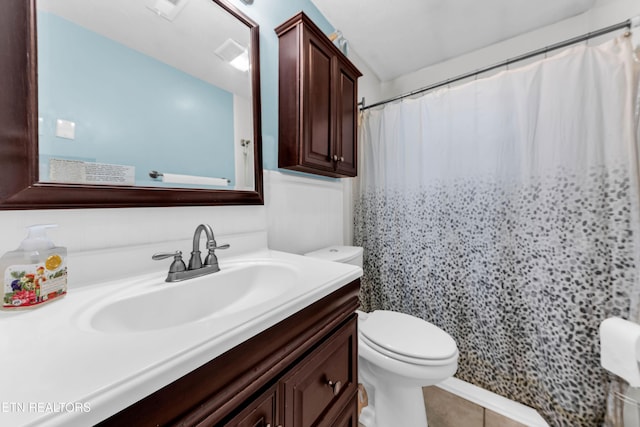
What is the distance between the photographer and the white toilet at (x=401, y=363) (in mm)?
940

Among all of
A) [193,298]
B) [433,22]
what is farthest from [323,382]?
[433,22]

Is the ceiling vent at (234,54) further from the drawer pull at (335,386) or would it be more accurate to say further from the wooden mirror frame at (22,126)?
the drawer pull at (335,386)

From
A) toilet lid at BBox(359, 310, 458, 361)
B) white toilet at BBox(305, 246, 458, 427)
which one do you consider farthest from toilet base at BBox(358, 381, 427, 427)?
toilet lid at BBox(359, 310, 458, 361)

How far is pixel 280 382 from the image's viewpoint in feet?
1.55

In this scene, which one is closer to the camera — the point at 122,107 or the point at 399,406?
the point at 122,107

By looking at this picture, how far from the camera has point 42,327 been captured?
1.29ft

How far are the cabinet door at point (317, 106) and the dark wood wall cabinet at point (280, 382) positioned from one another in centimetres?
68

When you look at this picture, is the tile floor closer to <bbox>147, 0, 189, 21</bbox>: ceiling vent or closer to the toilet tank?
the toilet tank

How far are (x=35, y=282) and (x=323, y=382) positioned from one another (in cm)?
66

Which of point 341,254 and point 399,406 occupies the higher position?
point 341,254

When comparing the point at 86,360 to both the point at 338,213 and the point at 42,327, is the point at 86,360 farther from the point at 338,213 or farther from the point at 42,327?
the point at 338,213

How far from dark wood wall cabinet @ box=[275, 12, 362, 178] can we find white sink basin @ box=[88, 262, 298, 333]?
535 millimetres

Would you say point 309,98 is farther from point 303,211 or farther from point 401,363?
point 401,363

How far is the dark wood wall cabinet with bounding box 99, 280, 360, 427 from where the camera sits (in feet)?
1.08
